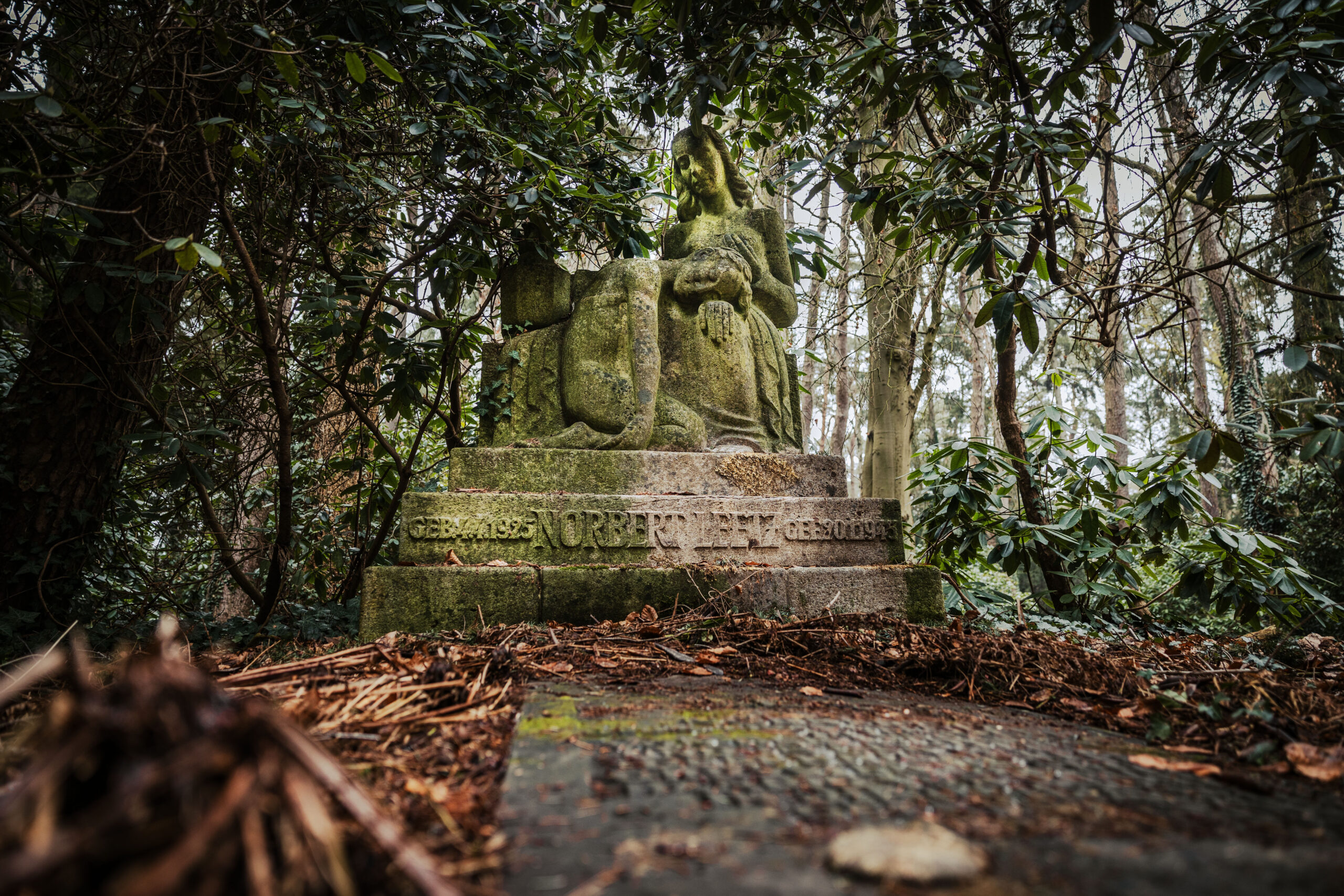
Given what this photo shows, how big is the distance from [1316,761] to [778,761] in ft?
3.91

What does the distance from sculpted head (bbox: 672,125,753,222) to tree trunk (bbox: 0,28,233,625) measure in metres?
2.78

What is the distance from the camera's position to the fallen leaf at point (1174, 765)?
1.45 m

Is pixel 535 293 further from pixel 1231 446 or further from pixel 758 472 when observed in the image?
pixel 1231 446

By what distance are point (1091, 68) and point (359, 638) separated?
4.93 meters

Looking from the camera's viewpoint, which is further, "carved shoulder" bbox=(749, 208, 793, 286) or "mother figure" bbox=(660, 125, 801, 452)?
"carved shoulder" bbox=(749, 208, 793, 286)

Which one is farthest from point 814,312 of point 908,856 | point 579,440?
point 908,856

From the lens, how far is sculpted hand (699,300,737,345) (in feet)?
14.5

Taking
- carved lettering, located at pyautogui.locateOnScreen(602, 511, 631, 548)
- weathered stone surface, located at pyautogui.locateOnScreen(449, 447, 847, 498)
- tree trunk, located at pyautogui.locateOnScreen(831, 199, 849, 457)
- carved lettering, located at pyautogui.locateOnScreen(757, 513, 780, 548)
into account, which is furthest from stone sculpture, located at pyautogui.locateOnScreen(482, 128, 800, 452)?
tree trunk, located at pyautogui.locateOnScreen(831, 199, 849, 457)

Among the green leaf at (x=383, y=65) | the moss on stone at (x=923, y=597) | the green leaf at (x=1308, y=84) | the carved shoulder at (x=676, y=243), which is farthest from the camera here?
the carved shoulder at (x=676, y=243)

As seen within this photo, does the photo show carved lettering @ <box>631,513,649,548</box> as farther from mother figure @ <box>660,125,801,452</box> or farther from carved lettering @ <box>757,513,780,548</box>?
mother figure @ <box>660,125,801,452</box>

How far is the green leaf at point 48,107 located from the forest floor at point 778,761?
1.84 metres

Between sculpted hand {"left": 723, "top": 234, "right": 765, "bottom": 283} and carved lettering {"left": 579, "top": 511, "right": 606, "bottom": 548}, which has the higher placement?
sculpted hand {"left": 723, "top": 234, "right": 765, "bottom": 283}

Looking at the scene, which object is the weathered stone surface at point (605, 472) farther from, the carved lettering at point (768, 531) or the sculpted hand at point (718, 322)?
the sculpted hand at point (718, 322)

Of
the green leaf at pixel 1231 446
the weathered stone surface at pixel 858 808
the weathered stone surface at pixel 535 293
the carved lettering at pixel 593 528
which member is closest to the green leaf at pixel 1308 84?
the green leaf at pixel 1231 446
